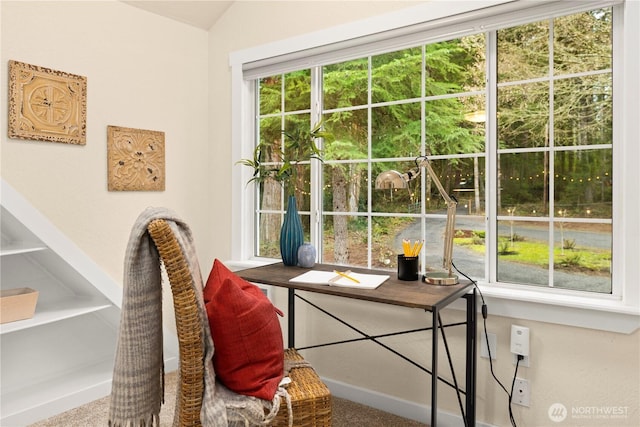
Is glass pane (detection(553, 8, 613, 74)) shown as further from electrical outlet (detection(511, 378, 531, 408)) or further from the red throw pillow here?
the red throw pillow

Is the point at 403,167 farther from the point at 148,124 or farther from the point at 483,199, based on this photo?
the point at 148,124

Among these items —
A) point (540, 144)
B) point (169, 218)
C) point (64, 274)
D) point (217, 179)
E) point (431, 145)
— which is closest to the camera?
point (169, 218)

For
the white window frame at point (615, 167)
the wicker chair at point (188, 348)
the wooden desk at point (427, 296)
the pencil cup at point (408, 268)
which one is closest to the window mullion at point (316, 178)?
the white window frame at point (615, 167)

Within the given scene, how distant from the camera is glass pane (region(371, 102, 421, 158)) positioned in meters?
2.40

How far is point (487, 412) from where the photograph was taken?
6.91 ft

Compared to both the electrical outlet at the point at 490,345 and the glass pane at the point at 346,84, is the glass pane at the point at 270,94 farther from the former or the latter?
the electrical outlet at the point at 490,345

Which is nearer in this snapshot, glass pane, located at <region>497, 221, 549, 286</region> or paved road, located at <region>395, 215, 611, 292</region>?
paved road, located at <region>395, 215, 611, 292</region>

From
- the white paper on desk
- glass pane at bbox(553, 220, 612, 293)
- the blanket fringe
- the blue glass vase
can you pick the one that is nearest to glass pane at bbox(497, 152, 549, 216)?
glass pane at bbox(553, 220, 612, 293)

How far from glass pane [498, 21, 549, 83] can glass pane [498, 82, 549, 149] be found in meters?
0.06

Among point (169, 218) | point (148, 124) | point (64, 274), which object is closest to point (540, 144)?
point (169, 218)

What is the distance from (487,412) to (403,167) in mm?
1311

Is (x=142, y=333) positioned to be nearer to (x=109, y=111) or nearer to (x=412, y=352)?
(x=412, y=352)

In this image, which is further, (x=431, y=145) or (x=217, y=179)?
(x=217, y=179)

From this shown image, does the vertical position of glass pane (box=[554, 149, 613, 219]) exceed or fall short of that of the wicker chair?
it exceeds it
